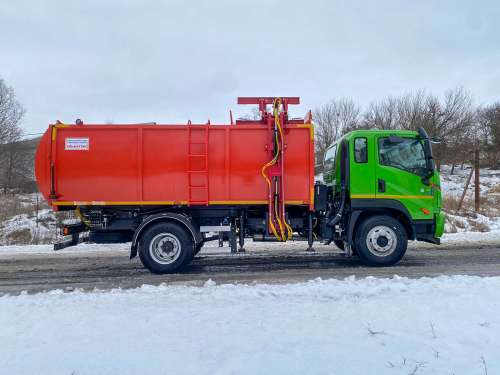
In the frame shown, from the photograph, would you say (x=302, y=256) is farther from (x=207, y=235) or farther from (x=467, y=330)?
(x=467, y=330)

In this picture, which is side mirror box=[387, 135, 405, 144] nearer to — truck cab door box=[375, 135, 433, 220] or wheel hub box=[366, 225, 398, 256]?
truck cab door box=[375, 135, 433, 220]

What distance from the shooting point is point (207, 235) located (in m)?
7.25

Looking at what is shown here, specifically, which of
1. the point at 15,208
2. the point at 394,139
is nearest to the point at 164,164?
the point at 394,139

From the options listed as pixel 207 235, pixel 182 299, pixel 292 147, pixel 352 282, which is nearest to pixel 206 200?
pixel 207 235

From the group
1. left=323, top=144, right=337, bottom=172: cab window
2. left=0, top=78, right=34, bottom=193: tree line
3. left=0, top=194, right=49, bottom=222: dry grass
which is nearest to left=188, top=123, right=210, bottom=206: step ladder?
left=323, top=144, right=337, bottom=172: cab window

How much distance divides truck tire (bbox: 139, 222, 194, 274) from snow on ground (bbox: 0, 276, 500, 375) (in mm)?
1417

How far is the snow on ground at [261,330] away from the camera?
3.06 meters

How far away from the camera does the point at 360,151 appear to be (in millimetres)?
7086

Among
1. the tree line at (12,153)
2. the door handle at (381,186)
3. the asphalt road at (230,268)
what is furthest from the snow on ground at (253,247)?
the tree line at (12,153)

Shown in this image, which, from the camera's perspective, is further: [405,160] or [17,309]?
[405,160]

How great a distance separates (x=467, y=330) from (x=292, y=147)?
423 centimetres

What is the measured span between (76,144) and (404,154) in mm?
6395

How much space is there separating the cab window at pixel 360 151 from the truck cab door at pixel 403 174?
24 cm

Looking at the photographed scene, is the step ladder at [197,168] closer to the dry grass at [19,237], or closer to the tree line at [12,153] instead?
the dry grass at [19,237]
